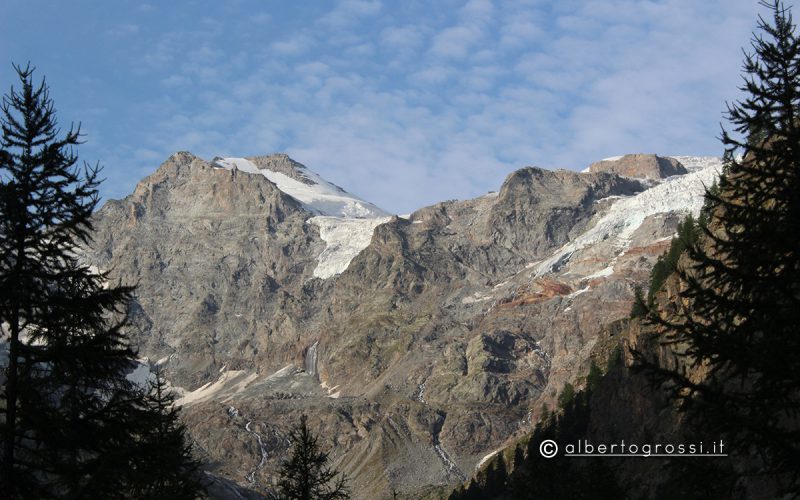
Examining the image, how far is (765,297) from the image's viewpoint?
1736 cm

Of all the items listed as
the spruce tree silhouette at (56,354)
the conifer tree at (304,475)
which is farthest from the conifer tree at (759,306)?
the conifer tree at (304,475)

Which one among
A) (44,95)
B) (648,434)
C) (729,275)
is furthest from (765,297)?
(648,434)

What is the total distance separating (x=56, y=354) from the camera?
18.2 meters

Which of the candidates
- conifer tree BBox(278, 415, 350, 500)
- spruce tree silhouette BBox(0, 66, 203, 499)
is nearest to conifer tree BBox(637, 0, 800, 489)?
spruce tree silhouette BBox(0, 66, 203, 499)

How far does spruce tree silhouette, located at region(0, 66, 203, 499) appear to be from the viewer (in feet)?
58.1

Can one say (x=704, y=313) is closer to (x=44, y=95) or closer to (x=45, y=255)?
(x=45, y=255)

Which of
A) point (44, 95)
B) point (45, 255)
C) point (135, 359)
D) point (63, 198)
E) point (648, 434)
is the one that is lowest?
point (648, 434)

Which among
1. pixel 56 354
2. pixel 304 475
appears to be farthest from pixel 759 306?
pixel 304 475

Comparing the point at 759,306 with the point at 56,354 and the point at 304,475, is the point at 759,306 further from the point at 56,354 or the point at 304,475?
the point at 304,475

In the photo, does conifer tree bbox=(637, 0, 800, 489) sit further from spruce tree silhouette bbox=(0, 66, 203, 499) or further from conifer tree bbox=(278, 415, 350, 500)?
conifer tree bbox=(278, 415, 350, 500)

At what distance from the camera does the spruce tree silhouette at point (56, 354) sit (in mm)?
17719

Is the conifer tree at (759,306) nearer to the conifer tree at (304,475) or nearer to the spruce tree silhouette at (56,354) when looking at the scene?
the spruce tree silhouette at (56,354)

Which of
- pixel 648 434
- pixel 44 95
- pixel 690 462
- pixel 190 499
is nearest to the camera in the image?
pixel 690 462

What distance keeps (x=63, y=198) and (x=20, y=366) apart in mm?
3515
